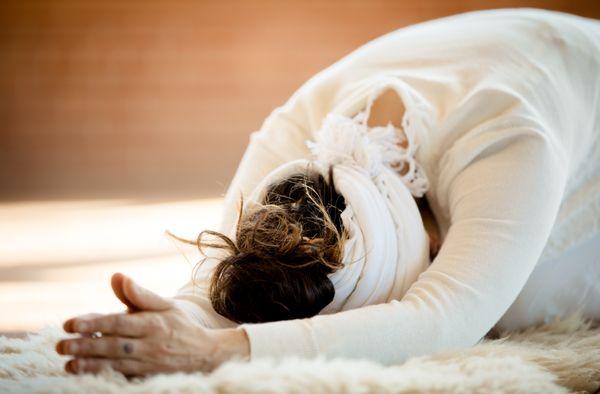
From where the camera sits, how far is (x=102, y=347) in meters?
0.71

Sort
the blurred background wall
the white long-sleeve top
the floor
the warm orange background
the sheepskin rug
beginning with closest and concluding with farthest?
the sheepskin rug
the white long-sleeve top
the floor
the blurred background wall
the warm orange background

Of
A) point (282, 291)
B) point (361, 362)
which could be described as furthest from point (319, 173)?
point (361, 362)

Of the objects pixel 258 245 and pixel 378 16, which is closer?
pixel 258 245

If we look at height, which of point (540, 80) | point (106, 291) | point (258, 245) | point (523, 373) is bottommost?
point (106, 291)

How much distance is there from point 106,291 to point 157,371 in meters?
0.79

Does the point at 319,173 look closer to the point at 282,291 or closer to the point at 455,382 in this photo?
the point at 282,291

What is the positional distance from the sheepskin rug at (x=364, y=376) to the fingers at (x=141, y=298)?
7 centimetres

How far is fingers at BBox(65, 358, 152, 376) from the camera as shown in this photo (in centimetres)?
71

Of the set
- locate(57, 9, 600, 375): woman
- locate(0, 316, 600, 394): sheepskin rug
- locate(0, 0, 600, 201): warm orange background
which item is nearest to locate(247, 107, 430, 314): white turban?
locate(57, 9, 600, 375): woman

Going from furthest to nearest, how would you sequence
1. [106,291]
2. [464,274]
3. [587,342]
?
[106,291], [587,342], [464,274]

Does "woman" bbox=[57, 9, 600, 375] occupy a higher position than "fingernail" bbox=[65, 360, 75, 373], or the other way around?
"woman" bbox=[57, 9, 600, 375]

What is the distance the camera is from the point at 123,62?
3020 millimetres

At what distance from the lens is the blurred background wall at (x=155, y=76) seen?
2.68m

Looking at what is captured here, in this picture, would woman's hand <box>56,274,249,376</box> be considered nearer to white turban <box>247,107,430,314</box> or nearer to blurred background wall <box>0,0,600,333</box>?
white turban <box>247,107,430,314</box>
